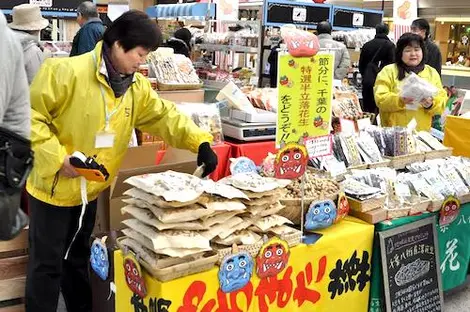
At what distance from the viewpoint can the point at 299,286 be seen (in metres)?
2.38

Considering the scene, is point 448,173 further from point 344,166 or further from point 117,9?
point 117,9

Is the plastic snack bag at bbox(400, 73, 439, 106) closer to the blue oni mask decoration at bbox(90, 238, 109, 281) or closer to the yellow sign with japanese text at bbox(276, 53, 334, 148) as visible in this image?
the yellow sign with japanese text at bbox(276, 53, 334, 148)

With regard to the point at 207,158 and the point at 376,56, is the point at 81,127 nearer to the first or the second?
the point at 207,158

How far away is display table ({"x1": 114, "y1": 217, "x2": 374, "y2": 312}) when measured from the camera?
6.55 ft

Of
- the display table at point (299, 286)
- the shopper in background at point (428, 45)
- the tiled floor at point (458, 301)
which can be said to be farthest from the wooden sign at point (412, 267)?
the shopper in background at point (428, 45)

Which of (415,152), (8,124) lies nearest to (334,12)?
(415,152)

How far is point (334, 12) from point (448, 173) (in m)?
5.74

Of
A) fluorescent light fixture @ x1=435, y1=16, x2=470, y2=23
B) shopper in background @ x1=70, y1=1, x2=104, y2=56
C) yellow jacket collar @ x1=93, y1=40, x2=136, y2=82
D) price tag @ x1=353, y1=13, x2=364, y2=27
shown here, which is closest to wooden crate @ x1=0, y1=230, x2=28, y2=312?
yellow jacket collar @ x1=93, y1=40, x2=136, y2=82

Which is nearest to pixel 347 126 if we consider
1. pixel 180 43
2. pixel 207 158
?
pixel 207 158

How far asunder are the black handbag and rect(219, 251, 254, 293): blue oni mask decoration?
0.85 metres

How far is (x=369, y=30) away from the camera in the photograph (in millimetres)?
8547

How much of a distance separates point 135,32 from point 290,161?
33.7 inches

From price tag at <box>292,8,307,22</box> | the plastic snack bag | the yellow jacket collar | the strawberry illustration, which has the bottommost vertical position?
the strawberry illustration

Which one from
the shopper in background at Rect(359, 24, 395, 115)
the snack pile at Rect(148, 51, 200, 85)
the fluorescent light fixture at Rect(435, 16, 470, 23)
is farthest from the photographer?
the fluorescent light fixture at Rect(435, 16, 470, 23)
